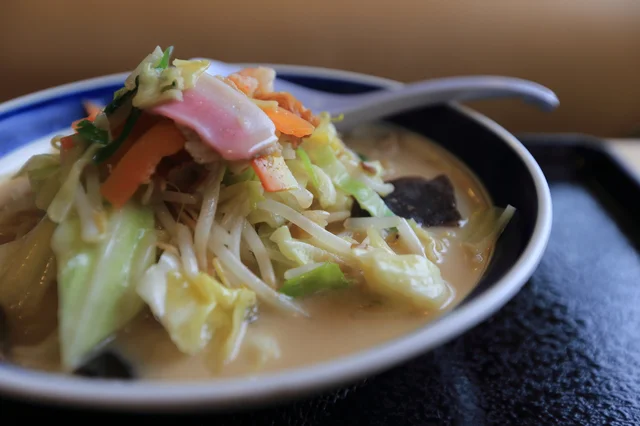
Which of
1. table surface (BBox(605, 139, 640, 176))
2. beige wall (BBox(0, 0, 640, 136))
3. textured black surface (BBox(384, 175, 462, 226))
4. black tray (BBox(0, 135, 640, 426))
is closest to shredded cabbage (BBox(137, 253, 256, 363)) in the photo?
black tray (BBox(0, 135, 640, 426))

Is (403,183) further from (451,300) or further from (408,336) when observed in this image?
(408,336)

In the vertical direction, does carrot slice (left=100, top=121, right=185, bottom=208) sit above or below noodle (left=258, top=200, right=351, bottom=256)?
above

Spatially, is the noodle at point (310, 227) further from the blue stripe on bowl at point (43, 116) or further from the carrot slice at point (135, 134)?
the blue stripe on bowl at point (43, 116)

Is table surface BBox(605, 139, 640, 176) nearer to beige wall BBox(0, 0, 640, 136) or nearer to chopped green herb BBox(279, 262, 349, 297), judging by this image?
beige wall BBox(0, 0, 640, 136)

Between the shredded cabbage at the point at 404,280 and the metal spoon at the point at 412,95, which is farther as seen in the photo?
the metal spoon at the point at 412,95

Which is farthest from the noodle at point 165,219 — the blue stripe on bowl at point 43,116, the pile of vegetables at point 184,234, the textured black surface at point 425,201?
the blue stripe on bowl at point 43,116

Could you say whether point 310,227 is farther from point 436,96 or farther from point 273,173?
point 436,96

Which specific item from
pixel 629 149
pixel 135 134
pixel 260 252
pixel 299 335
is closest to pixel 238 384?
pixel 299 335

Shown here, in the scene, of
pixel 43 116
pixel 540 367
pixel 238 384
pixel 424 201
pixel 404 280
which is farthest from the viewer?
pixel 43 116
